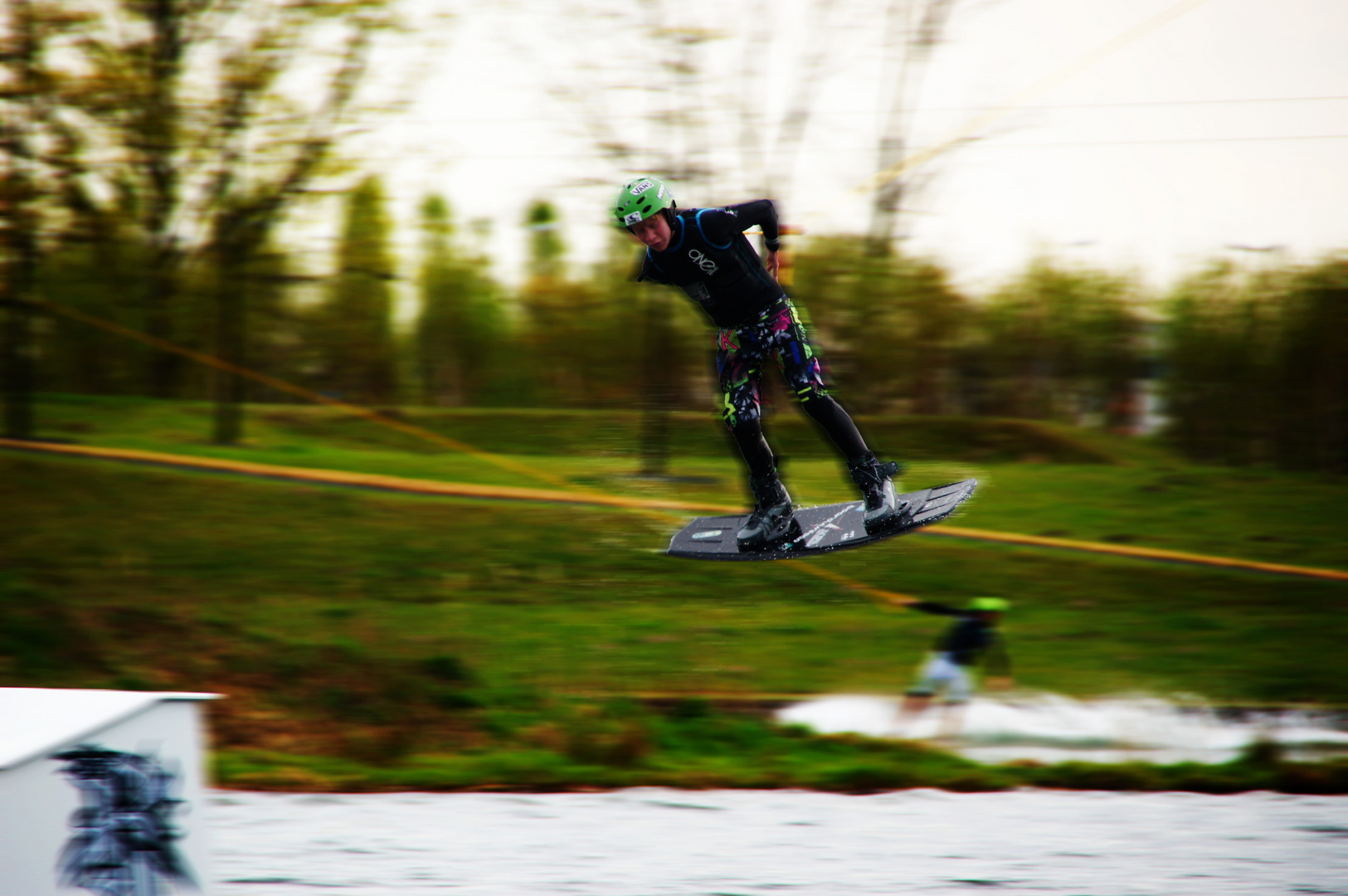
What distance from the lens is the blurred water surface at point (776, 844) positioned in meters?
6.52

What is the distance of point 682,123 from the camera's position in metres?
11.1

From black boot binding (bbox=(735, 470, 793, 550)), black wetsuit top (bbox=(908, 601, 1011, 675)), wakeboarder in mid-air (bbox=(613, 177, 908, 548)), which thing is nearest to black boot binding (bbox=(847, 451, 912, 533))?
wakeboarder in mid-air (bbox=(613, 177, 908, 548))

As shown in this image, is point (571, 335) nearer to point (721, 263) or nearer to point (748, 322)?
point (748, 322)

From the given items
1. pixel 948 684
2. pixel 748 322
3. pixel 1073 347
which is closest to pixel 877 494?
pixel 748 322

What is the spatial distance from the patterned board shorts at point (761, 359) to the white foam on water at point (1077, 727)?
4.53m

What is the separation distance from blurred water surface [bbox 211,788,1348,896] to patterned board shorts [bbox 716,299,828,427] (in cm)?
302

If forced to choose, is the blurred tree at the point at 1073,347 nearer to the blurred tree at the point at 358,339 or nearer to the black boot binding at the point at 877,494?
the black boot binding at the point at 877,494

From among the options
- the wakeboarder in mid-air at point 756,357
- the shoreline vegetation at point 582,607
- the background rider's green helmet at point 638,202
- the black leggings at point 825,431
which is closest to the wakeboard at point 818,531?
the wakeboarder in mid-air at point 756,357

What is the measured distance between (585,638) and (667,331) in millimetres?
3660

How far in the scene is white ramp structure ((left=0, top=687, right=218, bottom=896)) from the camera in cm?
372

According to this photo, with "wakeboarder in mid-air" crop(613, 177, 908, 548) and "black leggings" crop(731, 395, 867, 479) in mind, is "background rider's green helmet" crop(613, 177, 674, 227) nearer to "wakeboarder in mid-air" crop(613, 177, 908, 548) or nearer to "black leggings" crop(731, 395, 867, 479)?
"wakeboarder in mid-air" crop(613, 177, 908, 548)

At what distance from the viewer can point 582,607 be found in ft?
35.9

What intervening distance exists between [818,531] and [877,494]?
53cm

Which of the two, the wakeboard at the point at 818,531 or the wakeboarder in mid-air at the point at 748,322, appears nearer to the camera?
the wakeboarder in mid-air at the point at 748,322
